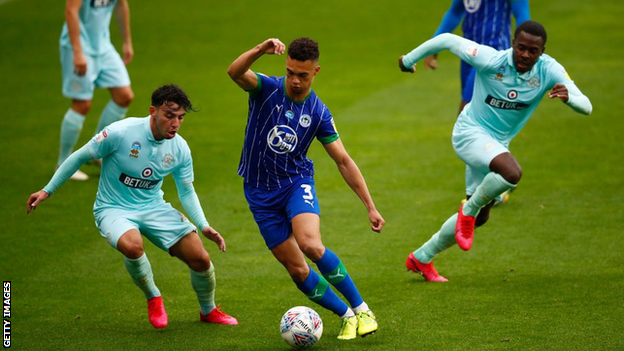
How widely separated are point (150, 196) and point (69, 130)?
4614 millimetres

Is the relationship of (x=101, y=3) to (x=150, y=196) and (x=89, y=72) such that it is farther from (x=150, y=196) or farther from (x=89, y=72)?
(x=150, y=196)

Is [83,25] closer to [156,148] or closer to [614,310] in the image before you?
[156,148]

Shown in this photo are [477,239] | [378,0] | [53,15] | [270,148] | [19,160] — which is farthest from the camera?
[378,0]

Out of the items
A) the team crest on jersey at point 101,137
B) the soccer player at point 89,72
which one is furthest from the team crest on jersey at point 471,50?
the soccer player at point 89,72

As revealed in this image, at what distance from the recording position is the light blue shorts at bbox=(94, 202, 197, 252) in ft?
21.4

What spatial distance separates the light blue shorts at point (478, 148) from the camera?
727 centimetres

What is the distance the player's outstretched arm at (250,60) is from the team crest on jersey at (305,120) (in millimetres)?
415

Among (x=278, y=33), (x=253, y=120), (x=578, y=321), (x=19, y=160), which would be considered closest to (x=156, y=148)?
(x=253, y=120)

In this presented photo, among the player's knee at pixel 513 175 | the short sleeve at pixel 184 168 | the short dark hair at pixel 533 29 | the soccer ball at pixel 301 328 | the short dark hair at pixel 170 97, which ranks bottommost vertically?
the soccer ball at pixel 301 328

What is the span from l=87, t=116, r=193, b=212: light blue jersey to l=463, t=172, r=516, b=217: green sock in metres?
2.40

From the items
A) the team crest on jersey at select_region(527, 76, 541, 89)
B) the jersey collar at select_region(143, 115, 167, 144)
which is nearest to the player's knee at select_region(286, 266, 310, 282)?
the jersey collar at select_region(143, 115, 167, 144)

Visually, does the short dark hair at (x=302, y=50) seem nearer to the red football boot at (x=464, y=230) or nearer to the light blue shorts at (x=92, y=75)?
the red football boot at (x=464, y=230)

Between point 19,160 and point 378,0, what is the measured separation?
1355 centimetres

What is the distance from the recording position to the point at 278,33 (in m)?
19.8
